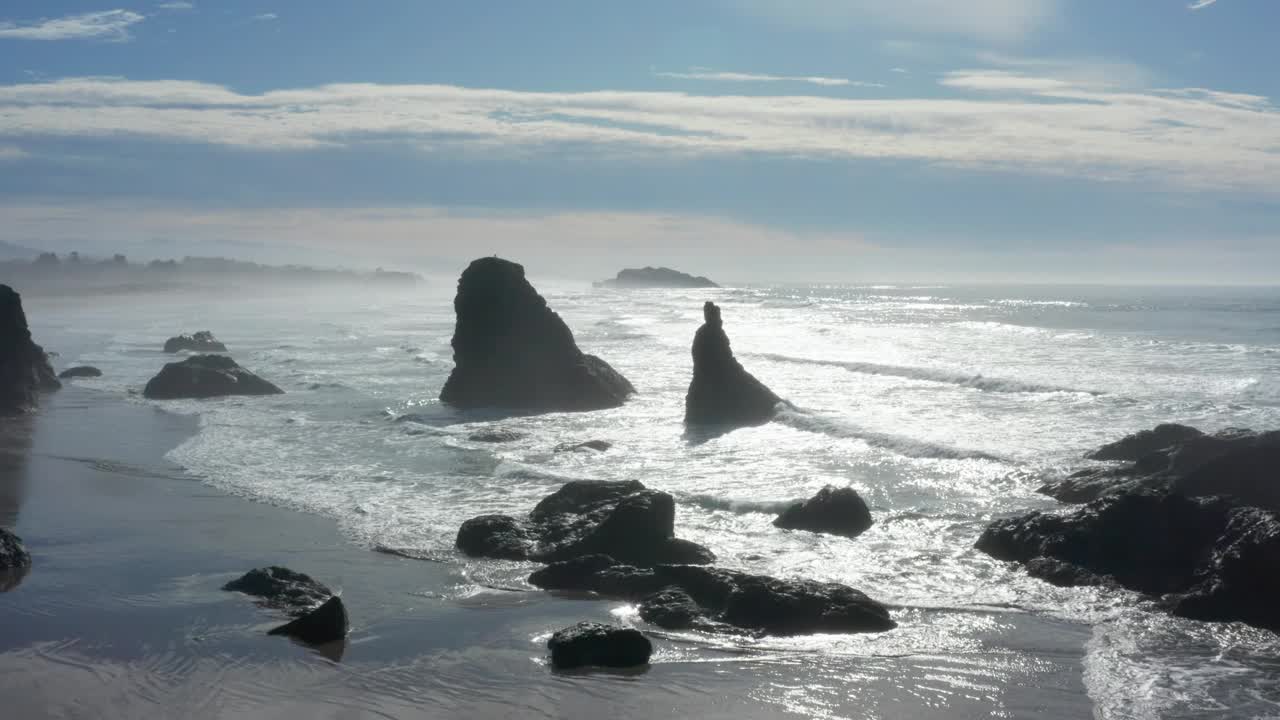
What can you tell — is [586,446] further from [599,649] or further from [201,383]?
[201,383]

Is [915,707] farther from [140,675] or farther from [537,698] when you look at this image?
[140,675]

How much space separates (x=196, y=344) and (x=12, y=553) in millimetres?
47708

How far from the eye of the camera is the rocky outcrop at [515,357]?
114 feet

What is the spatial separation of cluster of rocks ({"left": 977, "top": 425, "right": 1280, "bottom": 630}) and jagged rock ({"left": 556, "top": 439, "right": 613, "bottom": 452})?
Result: 1158 cm

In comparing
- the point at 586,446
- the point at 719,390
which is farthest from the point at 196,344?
Answer: the point at 586,446

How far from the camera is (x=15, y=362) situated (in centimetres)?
3331

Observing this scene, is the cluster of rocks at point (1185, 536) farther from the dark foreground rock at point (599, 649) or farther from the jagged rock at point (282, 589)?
the jagged rock at point (282, 589)

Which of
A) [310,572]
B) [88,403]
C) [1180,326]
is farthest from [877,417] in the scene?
[1180,326]

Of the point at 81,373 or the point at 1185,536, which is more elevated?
the point at 1185,536

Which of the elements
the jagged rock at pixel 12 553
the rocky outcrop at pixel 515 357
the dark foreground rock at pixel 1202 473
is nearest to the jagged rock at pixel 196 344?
the rocky outcrop at pixel 515 357

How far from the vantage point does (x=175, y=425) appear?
30.5m

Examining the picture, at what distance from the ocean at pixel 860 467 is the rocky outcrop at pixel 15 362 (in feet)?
12.1

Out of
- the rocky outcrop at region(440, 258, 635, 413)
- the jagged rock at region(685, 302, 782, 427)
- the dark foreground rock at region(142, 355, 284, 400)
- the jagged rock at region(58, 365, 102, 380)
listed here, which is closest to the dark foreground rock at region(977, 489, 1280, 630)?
the jagged rock at region(685, 302, 782, 427)

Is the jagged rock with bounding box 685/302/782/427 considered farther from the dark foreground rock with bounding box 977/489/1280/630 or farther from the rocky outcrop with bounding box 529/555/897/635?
the rocky outcrop with bounding box 529/555/897/635
